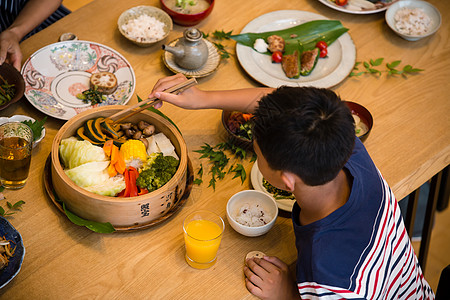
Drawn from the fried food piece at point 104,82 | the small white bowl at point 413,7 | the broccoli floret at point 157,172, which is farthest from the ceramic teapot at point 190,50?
the small white bowl at point 413,7

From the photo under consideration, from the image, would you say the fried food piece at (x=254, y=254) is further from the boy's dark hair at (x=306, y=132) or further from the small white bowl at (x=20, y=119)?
the small white bowl at (x=20, y=119)

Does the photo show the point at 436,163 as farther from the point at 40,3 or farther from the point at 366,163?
the point at 40,3

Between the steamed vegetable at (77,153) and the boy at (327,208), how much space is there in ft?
2.03

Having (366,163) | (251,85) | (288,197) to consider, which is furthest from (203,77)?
(366,163)

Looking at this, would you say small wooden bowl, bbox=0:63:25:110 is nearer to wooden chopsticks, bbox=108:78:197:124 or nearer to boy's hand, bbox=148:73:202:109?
wooden chopsticks, bbox=108:78:197:124

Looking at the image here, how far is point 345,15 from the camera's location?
2.67 meters

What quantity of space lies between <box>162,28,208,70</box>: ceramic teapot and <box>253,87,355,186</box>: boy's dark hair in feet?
2.79

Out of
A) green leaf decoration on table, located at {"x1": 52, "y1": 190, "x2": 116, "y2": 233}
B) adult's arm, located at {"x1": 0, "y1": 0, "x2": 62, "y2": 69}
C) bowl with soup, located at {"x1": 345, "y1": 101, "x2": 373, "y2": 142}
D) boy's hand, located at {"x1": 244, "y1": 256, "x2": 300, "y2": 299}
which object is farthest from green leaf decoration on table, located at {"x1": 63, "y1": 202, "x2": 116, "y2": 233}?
bowl with soup, located at {"x1": 345, "y1": 101, "x2": 373, "y2": 142}

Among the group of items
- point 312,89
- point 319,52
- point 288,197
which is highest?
point 312,89

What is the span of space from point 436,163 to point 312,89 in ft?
3.29

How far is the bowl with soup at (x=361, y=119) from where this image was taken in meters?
2.05

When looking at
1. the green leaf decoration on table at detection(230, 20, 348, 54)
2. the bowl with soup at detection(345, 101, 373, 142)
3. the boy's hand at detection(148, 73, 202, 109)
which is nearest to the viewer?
the boy's hand at detection(148, 73, 202, 109)

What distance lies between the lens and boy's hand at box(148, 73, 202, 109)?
1.81m

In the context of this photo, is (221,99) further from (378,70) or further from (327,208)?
(378,70)
